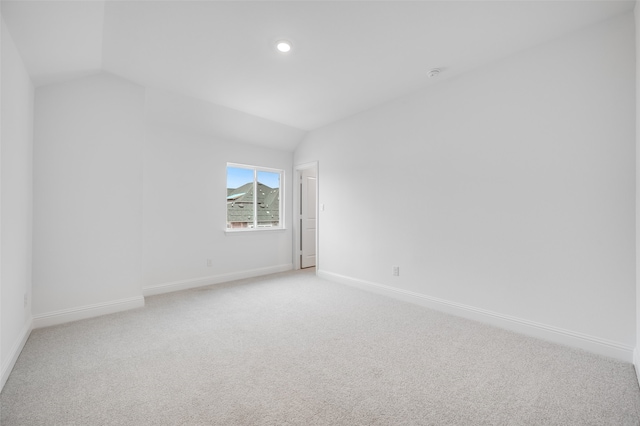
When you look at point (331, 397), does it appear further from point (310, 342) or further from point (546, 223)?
point (546, 223)

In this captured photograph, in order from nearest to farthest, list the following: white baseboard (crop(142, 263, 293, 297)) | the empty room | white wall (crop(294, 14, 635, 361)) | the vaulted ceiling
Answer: the empty room
the vaulted ceiling
white wall (crop(294, 14, 635, 361))
white baseboard (crop(142, 263, 293, 297))

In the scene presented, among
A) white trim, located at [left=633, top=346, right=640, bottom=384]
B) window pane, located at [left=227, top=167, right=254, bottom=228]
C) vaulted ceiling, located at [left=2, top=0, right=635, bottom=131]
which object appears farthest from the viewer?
window pane, located at [left=227, top=167, right=254, bottom=228]

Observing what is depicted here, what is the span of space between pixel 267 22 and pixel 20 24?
1711 mm

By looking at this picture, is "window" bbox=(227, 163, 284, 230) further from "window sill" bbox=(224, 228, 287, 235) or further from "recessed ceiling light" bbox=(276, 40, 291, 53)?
"recessed ceiling light" bbox=(276, 40, 291, 53)

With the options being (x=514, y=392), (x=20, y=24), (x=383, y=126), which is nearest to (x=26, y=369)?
(x=20, y=24)

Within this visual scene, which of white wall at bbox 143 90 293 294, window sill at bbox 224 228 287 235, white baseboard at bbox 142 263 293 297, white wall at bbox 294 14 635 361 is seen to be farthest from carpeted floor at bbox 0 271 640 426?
window sill at bbox 224 228 287 235

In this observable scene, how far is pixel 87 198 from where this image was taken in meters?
2.90

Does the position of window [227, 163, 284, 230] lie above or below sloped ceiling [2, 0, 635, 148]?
below

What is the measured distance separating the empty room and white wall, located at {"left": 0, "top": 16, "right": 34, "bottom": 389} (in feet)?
0.11

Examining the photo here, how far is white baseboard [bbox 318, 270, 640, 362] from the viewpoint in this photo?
210 centimetres

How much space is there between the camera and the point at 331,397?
64.8 inches

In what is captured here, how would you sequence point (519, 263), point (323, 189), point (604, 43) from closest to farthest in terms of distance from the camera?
point (604, 43) → point (519, 263) → point (323, 189)

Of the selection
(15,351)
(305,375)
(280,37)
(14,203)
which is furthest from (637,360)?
(14,203)

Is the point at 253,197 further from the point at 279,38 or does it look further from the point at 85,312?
the point at 279,38
